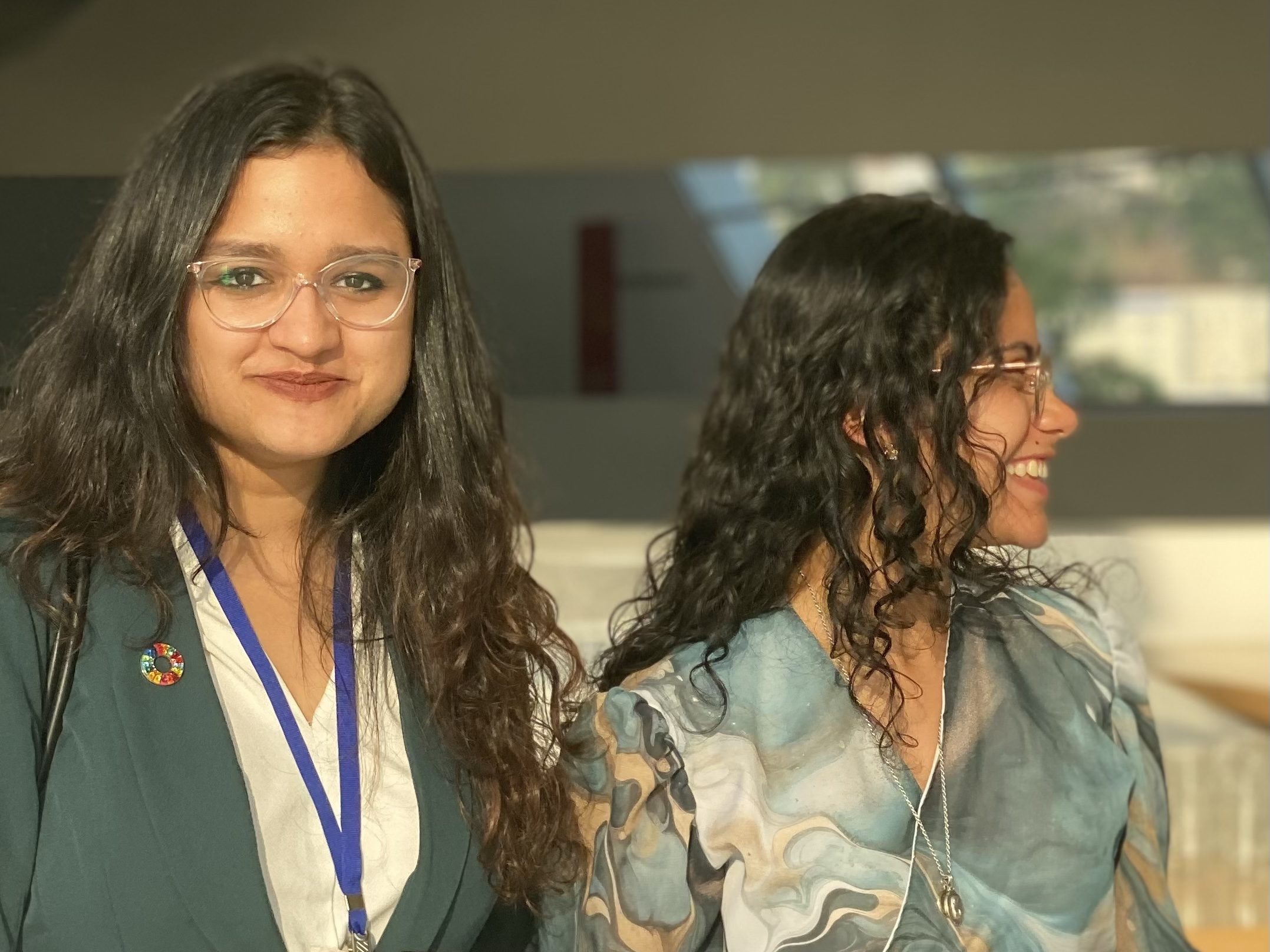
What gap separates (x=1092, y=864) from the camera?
1941 mm

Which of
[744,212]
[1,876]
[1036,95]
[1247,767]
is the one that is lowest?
[1247,767]

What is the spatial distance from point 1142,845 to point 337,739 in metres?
1.17

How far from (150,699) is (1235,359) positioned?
4984 mm

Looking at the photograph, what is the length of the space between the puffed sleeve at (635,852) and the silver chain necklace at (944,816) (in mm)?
273

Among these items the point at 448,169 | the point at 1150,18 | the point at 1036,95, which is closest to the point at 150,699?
the point at 448,169

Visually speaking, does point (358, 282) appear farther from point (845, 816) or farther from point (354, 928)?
point (845, 816)

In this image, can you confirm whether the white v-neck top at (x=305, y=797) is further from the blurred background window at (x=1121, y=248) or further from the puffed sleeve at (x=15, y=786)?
the blurred background window at (x=1121, y=248)

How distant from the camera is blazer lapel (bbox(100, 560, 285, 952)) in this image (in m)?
1.61

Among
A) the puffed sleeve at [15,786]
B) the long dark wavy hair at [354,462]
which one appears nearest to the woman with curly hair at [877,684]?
the long dark wavy hair at [354,462]

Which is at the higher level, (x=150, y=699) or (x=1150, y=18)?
(x=1150, y=18)

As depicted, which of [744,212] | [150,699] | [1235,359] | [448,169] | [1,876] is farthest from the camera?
[1235,359]

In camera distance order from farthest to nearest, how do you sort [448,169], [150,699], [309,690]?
[448,169]
[309,690]
[150,699]

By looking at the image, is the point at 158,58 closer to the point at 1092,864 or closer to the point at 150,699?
the point at 150,699

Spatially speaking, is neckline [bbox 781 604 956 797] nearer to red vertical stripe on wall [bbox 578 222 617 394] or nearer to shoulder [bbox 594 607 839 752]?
shoulder [bbox 594 607 839 752]
